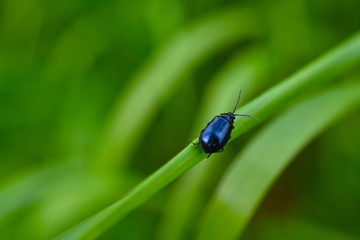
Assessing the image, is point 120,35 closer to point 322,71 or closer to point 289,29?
point 289,29

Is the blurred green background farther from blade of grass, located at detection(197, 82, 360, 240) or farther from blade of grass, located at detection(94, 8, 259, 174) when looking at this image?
blade of grass, located at detection(197, 82, 360, 240)

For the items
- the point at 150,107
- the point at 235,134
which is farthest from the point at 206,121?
the point at 235,134

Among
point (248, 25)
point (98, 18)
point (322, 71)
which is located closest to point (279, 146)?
point (322, 71)

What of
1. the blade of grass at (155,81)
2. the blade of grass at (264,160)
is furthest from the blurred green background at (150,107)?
the blade of grass at (264,160)

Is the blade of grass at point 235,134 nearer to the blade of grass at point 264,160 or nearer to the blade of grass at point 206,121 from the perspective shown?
the blade of grass at point 264,160

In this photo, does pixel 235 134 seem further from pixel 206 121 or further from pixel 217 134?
pixel 206 121

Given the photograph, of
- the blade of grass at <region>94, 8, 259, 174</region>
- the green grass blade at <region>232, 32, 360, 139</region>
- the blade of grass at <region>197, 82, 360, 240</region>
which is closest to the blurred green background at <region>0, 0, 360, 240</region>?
the blade of grass at <region>94, 8, 259, 174</region>
